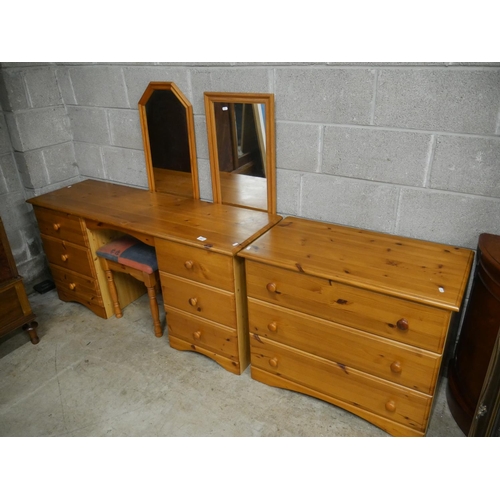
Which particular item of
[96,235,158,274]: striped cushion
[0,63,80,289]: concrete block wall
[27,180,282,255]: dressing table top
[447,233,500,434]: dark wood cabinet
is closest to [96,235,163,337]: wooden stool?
[96,235,158,274]: striped cushion

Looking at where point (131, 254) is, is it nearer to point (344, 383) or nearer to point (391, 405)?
Answer: point (344, 383)

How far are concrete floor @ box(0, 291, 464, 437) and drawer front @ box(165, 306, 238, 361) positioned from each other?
0.12 metres

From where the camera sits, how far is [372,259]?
1.78 m

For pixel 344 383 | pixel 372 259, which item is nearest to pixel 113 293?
pixel 344 383

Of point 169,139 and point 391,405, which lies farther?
point 169,139

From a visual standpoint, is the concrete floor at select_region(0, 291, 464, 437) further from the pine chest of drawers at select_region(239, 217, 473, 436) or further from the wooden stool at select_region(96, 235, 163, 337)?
the wooden stool at select_region(96, 235, 163, 337)

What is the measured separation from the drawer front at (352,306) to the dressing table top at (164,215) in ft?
0.71

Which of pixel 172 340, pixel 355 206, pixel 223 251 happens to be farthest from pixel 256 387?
pixel 355 206

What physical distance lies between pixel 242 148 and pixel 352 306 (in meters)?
1.03

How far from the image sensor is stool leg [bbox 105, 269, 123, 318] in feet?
8.52

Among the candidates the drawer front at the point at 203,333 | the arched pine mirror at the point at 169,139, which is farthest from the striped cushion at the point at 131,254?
the arched pine mirror at the point at 169,139

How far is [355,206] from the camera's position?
6.75 feet

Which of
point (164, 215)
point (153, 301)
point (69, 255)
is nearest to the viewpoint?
point (164, 215)

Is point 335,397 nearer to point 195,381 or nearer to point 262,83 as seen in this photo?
point 195,381
